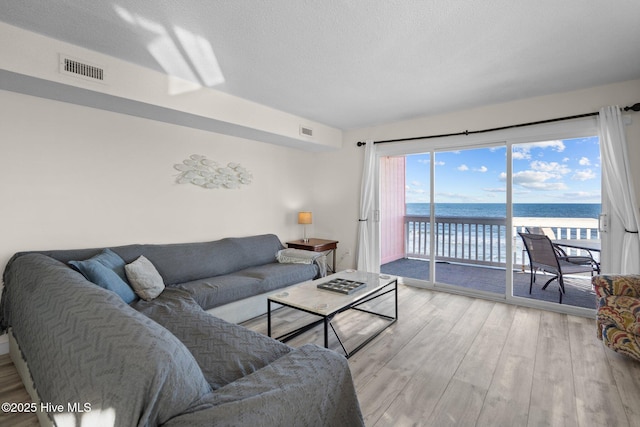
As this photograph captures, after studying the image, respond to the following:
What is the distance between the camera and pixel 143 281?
8.29 feet

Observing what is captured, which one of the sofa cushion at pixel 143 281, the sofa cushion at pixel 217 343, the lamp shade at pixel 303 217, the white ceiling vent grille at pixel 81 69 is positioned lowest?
the sofa cushion at pixel 217 343

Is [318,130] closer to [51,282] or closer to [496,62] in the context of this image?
[496,62]

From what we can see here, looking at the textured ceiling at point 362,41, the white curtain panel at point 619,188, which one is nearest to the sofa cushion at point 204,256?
the textured ceiling at point 362,41

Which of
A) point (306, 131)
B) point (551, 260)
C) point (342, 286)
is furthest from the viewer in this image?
point (306, 131)

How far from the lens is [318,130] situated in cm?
456

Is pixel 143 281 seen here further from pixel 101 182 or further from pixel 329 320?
pixel 329 320

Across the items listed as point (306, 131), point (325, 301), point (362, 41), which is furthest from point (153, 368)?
point (306, 131)

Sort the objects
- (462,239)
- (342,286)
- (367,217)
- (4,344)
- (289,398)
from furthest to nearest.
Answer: (462,239) < (367,217) < (342,286) < (4,344) < (289,398)

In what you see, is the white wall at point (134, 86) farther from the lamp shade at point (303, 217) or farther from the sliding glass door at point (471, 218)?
the sliding glass door at point (471, 218)

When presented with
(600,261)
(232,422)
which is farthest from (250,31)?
(600,261)

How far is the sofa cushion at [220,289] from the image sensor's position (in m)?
2.69

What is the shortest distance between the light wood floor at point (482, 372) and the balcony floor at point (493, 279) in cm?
50

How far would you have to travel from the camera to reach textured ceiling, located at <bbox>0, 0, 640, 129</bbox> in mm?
1883

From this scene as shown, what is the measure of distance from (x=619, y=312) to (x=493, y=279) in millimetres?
2186
